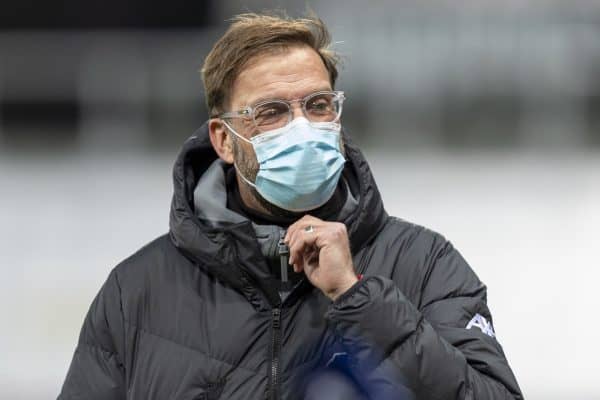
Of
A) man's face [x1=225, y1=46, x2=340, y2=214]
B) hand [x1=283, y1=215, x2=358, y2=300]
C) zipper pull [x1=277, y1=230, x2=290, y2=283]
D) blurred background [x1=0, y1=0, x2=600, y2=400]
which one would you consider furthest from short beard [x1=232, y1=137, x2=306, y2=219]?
blurred background [x1=0, y1=0, x2=600, y2=400]

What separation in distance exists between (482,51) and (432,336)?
6.48 m

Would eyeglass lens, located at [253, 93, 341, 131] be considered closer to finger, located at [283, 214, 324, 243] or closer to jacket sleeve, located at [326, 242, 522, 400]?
finger, located at [283, 214, 324, 243]

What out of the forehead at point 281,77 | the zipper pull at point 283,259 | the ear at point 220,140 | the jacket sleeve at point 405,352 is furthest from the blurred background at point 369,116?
the jacket sleeve at point 405,352

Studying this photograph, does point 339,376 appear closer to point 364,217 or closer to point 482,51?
point 364,217

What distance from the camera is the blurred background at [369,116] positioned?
7.50 meters

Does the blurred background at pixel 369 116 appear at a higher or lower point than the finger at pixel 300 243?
lower

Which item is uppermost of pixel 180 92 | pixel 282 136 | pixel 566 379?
pixel 282 136

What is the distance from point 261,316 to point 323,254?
0.78ft

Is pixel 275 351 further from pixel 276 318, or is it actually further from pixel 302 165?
pixel 302 165

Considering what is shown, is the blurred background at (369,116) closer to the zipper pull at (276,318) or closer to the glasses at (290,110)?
the glasses at (290,110)

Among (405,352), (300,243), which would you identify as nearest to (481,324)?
(405,352)

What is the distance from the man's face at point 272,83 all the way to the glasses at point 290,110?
0.01 metres

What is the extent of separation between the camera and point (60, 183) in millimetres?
8188

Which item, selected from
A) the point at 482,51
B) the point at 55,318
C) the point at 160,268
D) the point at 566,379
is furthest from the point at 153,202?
the point at 160,268
